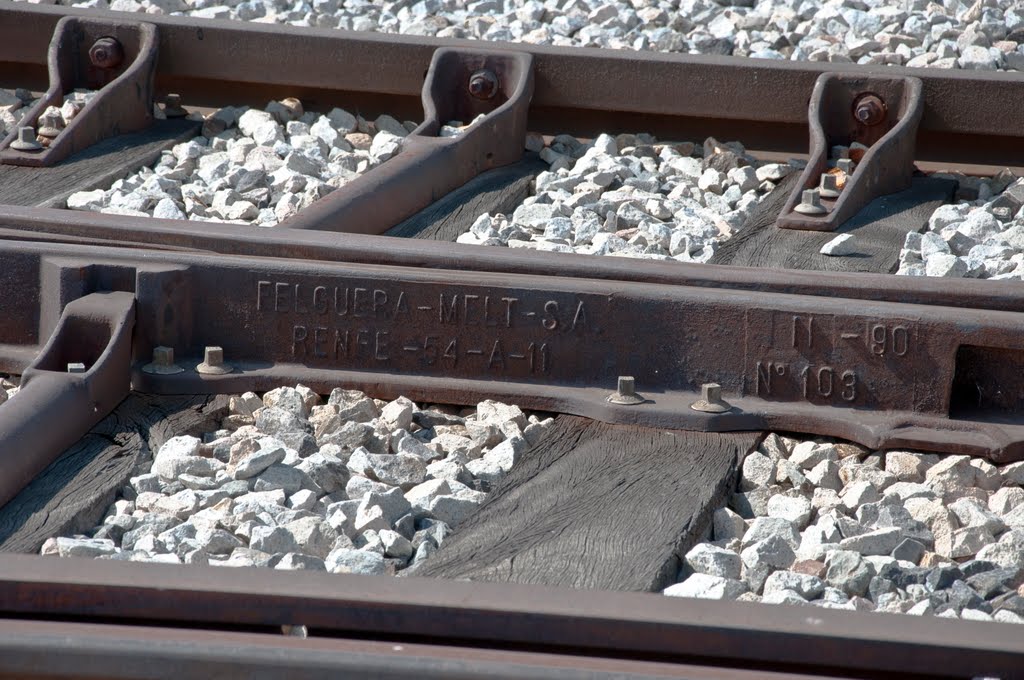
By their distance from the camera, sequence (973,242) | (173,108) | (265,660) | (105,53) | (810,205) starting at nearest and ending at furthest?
1. (265,660)
2. (973,242)
3. (810,205)
4. (105,53)
5. (173,108)

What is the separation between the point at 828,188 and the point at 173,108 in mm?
2381

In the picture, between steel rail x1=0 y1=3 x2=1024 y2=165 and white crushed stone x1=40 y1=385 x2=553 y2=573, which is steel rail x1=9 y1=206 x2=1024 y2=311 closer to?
white crushed stone x1=40 y1=385 x2=553 y2=573

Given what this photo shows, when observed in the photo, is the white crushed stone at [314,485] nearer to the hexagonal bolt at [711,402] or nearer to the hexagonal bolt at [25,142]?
the hexagonal bolt at [711,402]

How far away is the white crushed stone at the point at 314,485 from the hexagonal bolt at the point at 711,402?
0.33 meters

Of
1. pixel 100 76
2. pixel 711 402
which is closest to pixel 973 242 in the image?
pixel 711 402

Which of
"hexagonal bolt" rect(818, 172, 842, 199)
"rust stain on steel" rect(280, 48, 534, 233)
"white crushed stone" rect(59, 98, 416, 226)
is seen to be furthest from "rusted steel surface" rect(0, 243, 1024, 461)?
"hexagonal bolt" rect(818, 172, 842, 199)

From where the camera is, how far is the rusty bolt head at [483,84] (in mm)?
4832

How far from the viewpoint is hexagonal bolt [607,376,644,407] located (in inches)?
116

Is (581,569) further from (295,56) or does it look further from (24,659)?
(295,56)

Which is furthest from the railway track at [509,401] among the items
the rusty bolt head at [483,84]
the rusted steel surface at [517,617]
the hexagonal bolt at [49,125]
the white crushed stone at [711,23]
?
the white crushed stone at [711,23]

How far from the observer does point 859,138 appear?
4.61 metres

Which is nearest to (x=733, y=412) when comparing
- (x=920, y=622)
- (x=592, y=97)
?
(x=920, y=622)

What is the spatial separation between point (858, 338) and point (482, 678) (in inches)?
56.9

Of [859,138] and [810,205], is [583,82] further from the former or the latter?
[810,205]
